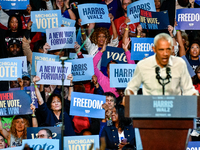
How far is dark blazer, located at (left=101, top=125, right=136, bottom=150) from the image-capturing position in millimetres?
5524

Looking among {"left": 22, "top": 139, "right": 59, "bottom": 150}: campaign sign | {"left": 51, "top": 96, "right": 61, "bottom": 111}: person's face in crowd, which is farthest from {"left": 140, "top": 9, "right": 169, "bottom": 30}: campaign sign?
{"left": 22, "top": 139, "right": 59, "bottom": 150}: campaign sign

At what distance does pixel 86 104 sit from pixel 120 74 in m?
0.70

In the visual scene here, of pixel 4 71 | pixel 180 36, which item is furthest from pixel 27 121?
→ pixel 180 36

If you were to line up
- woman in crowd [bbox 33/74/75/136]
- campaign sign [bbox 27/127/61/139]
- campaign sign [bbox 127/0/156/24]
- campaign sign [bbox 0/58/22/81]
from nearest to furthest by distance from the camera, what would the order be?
campaign sign [bbox 27/127/61/139] < woman in crowd [bbox 33/74/75/136] < campaign sign [bbox 0/58/22/81] < campaign sign [bbox 127/0/156/24]

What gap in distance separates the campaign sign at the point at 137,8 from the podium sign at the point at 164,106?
3.80 meters

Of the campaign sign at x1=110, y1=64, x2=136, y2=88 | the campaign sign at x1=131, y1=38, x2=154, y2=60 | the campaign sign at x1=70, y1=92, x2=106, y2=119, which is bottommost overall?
the campaign sign at x1=70, y1=92, x2=106, y2=119

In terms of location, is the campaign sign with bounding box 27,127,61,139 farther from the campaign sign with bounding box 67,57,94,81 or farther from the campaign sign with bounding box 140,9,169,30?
the campaign sign with bounding box 140,9,169,30

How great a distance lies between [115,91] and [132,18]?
124 centimetres

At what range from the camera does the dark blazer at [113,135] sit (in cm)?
552

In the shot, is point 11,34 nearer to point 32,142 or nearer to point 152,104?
point 32,142

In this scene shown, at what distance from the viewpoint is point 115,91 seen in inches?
243

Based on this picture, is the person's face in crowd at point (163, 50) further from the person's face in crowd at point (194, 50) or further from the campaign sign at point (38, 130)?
the person's face in crowd at point (194, 50)

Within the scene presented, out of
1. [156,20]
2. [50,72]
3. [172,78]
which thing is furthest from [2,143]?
[172,78]

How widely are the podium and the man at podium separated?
23 cm
